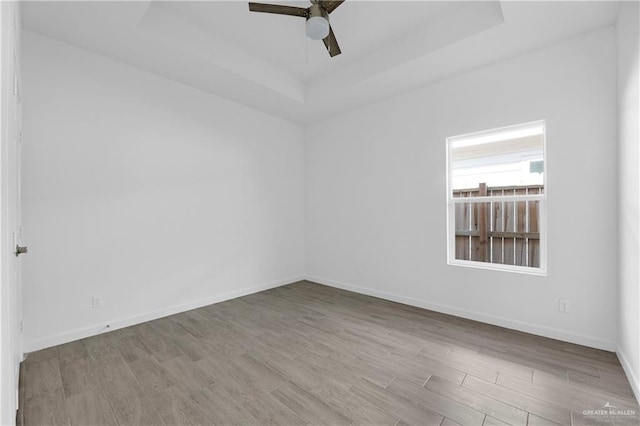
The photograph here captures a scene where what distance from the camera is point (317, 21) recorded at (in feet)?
7.61

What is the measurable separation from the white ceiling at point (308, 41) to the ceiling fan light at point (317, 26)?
2.00 feet

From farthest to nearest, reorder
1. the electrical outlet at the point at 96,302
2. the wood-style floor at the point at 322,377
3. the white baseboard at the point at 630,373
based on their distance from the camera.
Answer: the electrical outlet at the point at 96,302, the white baseboard at the point at 630,373, the wood-style floor at the point at 322,377

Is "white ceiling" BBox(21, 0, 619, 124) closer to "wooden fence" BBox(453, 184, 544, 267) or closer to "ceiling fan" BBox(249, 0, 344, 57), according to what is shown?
"ceiling fan" BBox(249, 0, 344, 57)

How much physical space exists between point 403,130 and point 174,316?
3722 mm

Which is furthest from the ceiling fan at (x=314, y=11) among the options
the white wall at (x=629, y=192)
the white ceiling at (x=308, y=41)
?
the white wall at (x=629, y=192)

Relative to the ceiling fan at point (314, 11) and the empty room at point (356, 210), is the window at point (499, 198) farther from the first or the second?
the ceiling fan at point (314, 11)

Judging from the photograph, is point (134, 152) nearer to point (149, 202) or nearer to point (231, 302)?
point (149, 202)

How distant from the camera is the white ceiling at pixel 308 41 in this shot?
96.9 inches

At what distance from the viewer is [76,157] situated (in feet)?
9.37

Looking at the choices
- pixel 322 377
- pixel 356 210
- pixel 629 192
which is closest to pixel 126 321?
pixel 322 377

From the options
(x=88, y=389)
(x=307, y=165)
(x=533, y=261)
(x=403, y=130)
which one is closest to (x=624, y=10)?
Answer: (x=403, y=130)

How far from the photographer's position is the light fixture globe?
2.32m

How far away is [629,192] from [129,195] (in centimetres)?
454

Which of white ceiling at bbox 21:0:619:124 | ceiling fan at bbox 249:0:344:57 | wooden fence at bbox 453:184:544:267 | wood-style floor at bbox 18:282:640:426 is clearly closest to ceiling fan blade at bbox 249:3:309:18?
ceiling fan at bbox 249:0:344:57
